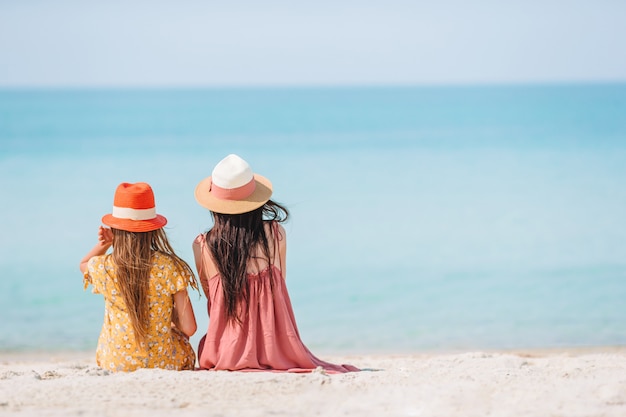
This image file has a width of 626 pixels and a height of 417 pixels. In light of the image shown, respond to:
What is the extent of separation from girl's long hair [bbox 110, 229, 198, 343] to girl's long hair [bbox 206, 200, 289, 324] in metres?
0.19

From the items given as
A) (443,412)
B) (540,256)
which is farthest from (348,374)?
(540,256)

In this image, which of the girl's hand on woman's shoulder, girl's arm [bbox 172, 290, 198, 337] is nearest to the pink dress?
girl's arm [bbox 172, 290, 198, 337]

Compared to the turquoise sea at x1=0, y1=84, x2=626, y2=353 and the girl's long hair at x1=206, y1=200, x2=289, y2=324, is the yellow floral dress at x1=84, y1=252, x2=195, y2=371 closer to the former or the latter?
the girl's long hair at x1=206, y1=200, x2=289, y2=324

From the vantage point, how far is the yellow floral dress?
384 centimetres

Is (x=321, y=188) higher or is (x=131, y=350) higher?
(x=321, y=188)

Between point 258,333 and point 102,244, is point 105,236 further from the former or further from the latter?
Answer: point 258,333

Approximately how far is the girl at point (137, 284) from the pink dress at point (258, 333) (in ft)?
0.43

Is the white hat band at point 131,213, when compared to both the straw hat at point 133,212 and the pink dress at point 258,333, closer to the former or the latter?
the straw hat at point 133,212

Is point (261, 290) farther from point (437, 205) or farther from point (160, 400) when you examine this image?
point (437, 205)

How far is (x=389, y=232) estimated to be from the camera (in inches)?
470

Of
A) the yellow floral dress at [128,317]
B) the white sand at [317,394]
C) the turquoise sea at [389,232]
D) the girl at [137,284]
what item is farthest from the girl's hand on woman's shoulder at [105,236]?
the turquoise sea at [389,232]

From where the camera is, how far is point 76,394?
3479mm

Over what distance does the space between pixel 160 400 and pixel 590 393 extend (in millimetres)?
1761

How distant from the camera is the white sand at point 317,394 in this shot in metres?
3.33
